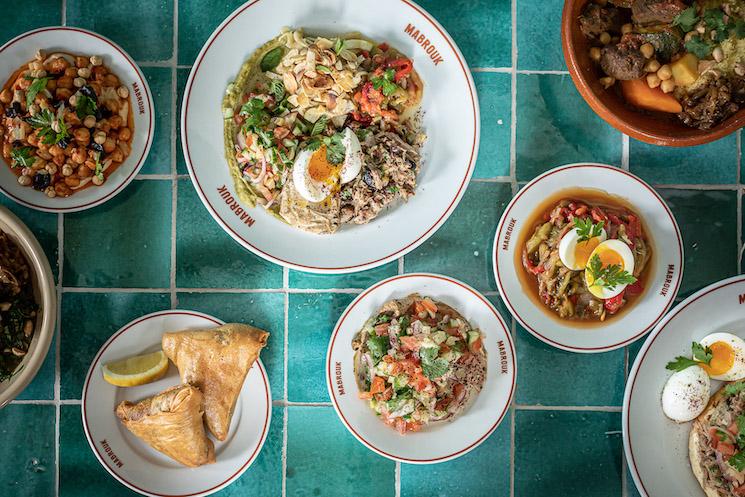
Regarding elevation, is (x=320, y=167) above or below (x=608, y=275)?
above

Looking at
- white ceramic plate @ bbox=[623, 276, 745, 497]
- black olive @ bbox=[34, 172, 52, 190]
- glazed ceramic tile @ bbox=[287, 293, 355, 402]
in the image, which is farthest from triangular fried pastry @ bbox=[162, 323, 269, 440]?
white ceramic plate @ bbox=[623, 276, 745, 497]

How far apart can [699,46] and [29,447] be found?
3182 millimetres

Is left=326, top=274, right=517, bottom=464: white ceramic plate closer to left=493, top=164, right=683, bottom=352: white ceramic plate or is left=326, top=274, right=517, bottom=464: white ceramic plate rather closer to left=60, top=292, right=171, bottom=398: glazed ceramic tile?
left=493, top=164, right=683, bottom=352: white ceramic plate

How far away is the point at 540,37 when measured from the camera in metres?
2.73

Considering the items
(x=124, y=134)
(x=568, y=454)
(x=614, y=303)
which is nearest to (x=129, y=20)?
(x=124, y=134)

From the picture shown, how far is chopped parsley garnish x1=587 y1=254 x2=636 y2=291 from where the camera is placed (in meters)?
2.42

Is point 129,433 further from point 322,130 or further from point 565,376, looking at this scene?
point 565,376

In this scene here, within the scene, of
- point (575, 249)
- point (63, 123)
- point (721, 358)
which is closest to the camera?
point (63, 123)

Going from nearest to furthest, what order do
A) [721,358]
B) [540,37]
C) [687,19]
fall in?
[687,19]
[721,358]
[540,37]

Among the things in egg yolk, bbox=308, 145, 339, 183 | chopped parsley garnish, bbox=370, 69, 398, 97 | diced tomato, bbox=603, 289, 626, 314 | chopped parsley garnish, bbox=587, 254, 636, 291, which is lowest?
diced tomato, bbox=603, 289, 626, 314

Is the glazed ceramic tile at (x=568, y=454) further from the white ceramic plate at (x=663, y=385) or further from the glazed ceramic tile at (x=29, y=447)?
the glazed ceramic tile at (x=29, y=447)

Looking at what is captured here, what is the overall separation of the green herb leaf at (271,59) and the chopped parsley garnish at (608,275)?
1.48 metres

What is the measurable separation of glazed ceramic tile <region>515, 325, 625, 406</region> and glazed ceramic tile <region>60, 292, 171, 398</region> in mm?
1609

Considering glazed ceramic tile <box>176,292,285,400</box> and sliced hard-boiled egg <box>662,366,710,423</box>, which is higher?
glazed ceramic tile <box>176,292,285,400</box>
